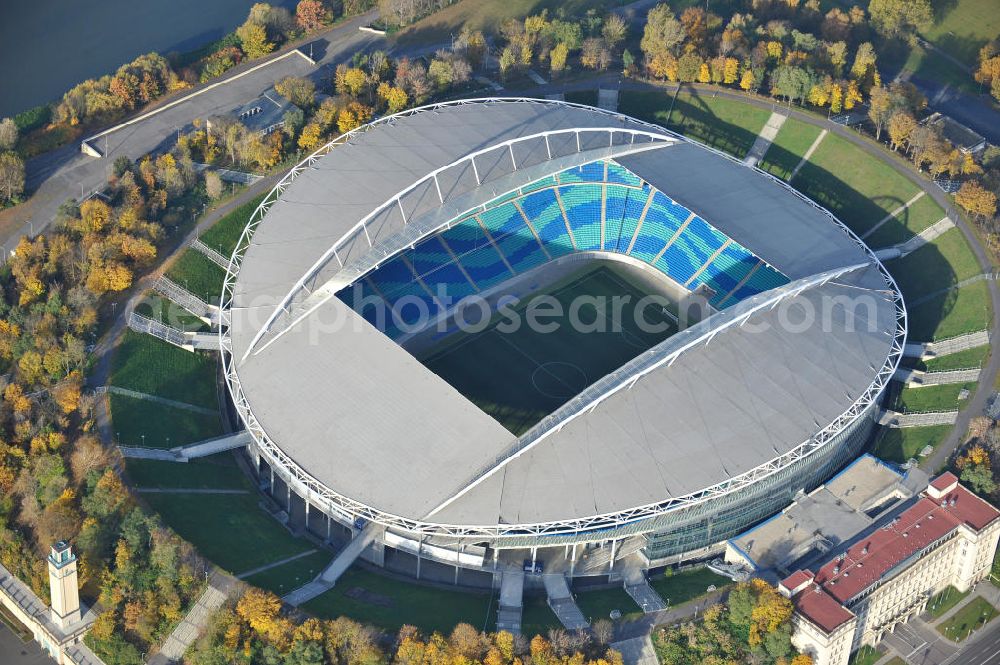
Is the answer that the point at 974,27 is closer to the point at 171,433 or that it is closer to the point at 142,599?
the point at 171,433

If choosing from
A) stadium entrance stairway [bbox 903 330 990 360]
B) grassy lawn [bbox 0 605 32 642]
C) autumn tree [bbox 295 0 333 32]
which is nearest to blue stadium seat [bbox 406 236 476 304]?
stadium entrance stairway [bbox 903 330 990 360]

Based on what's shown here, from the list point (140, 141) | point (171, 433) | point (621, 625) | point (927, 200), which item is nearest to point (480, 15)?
point (140, 141)

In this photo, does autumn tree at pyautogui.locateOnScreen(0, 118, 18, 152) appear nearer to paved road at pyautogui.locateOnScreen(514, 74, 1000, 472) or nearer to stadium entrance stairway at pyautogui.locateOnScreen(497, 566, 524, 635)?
paved road at pyautogui.locateOnScreen(514, 74, 1000, 472)

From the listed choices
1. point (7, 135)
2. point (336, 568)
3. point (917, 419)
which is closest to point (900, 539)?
point (917, 419)

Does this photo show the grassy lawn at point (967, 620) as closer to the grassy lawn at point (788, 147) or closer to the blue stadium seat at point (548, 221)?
the blue stadium seat at point (548, 221)

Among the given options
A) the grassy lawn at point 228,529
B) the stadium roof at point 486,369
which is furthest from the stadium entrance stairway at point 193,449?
the stadium roof at point 486,369

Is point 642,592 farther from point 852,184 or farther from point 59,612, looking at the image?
point 852,184
